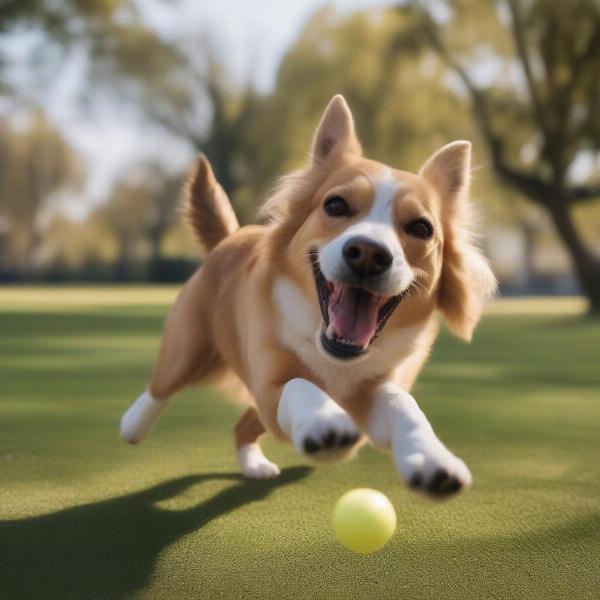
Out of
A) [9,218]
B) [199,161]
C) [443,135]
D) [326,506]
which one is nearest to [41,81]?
[443,135]

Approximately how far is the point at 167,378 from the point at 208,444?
905mm

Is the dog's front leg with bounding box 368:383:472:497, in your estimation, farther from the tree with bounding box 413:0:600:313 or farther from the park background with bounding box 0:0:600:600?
the tree with bounding box 413:0:600:313

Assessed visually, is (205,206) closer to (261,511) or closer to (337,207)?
(337,207)

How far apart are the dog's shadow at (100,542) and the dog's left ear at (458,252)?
48.3 inches

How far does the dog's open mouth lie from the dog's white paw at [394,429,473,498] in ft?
1.49

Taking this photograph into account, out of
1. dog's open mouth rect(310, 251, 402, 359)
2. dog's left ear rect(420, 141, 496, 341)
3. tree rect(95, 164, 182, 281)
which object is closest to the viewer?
dog's open mouth rect(310, 251, 402, 359)

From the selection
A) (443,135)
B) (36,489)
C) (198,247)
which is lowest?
(443,135)

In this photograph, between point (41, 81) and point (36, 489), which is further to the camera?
point (41, 81)

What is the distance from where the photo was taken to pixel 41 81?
20922 millimetres

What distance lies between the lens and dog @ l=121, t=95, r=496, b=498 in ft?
8.55

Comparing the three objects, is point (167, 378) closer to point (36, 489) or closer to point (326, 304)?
point (36, 489)

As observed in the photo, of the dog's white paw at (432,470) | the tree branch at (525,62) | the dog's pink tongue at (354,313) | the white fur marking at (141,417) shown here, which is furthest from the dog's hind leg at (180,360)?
the tree branch at (525,62)

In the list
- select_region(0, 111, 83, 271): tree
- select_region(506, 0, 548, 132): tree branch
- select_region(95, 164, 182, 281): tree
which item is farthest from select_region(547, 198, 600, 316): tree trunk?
select_region(0, 111, 83, 271): tree

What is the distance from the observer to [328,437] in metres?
2.42
